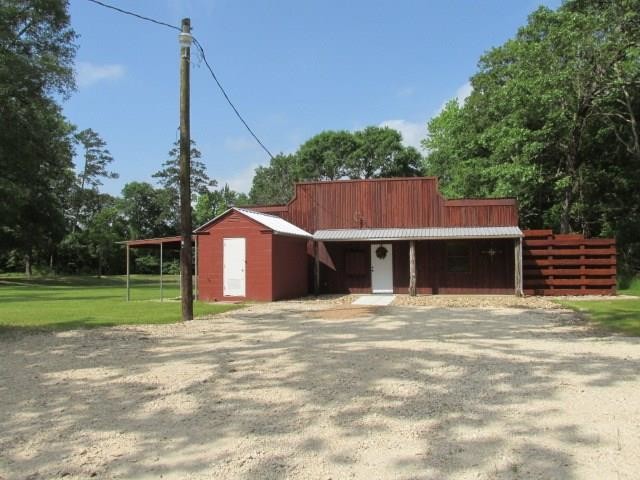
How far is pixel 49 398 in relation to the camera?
563 cm

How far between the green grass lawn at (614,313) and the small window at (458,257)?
529 centimetres

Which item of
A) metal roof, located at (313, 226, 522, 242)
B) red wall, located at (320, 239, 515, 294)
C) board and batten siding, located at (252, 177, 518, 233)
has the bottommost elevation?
red wall, located at (320, 239, 515, 294)

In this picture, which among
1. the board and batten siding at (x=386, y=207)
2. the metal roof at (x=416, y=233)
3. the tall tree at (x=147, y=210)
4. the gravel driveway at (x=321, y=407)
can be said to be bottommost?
the gravel driveway at (x=321, y=407)

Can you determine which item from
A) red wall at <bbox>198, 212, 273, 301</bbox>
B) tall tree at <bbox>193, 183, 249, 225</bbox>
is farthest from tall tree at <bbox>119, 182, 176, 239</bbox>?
red wall at <bbox>198, 212, 273, 301</bbox>

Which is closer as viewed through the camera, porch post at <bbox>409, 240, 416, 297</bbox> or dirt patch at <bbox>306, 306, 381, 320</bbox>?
dirt patch at <bbox>306, 306, 381, 320</bbox>

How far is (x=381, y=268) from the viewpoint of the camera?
74.8 feet

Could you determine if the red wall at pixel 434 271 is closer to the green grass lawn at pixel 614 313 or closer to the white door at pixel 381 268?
the white door at pixel 381 268

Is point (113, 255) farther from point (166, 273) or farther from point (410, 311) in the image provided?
point (410, 311)

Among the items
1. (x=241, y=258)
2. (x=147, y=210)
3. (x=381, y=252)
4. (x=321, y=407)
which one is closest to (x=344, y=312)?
(x=241, y=258)

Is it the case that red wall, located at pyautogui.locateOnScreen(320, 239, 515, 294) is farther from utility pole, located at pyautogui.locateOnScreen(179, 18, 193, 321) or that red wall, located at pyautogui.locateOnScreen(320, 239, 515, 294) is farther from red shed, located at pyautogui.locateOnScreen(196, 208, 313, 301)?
utility pole, located at pyautogui.locateOnScreen(179, 18, 193, 321)

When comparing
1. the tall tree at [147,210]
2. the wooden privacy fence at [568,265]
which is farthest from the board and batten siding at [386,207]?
the tall tree at [147,210]

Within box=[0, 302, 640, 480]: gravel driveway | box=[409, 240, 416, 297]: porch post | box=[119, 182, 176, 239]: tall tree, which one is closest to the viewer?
box=[0, 302, 640, 480]: gravel driveway

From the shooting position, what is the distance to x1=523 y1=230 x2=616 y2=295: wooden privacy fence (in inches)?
812

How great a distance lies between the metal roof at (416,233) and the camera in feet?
66.9
